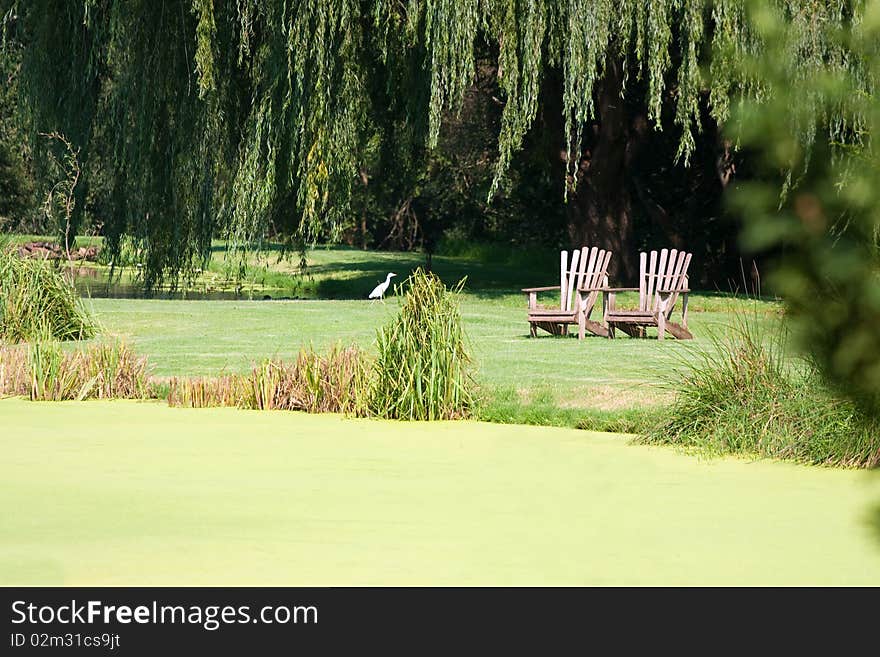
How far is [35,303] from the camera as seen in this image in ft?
37.9

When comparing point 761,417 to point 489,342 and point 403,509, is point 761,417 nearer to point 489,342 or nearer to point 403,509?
point 403,509

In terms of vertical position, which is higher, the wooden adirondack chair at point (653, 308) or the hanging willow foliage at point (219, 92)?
the hanging willow foliage at point (219, 92)

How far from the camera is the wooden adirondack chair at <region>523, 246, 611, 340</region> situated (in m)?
12.6

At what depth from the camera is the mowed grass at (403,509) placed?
4.28 metres

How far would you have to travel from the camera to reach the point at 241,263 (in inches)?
465

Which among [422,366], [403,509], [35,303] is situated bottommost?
[403,509]

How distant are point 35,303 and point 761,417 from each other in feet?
23.0

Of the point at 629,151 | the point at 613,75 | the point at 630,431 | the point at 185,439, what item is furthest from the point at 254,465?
the point at 629,151

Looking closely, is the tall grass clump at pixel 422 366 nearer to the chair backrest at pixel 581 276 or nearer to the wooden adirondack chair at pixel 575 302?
the wooden adirondack chair at pixel 575 302

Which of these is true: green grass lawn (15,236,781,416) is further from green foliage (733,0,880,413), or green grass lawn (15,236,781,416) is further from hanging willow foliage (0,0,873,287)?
green foliage (733,0,880,413)

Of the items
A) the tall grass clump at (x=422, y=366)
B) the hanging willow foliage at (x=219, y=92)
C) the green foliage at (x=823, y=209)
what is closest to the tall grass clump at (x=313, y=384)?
the tall grass clump at (x=422, y=366)

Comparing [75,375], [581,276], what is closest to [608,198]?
[581,276]

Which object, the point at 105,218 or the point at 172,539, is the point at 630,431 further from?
the point at 105,218

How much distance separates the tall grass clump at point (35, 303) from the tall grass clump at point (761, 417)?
619 centimetres
